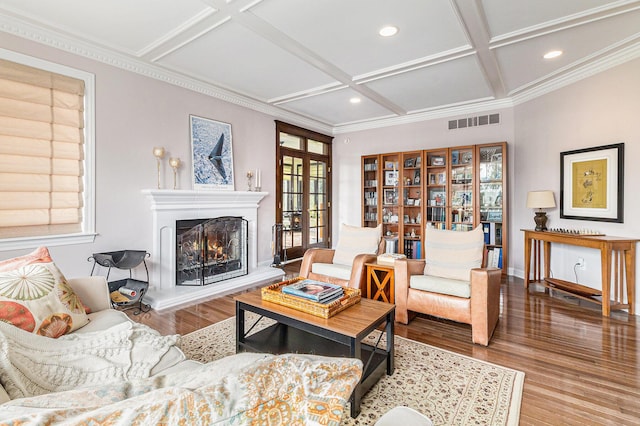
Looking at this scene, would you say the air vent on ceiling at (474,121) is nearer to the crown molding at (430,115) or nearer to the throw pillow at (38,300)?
the crown molding at (430,115)

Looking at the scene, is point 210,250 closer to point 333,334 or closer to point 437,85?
point 333,334

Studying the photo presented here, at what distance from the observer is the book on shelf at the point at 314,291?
2.10 m

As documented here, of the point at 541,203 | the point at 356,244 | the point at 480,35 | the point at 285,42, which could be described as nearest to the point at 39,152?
the point at 285,42

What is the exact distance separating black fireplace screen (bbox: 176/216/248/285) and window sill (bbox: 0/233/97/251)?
0.98m

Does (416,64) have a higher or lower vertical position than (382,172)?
higher

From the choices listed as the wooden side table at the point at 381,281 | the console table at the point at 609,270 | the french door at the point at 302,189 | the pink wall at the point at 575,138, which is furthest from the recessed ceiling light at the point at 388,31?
the console table at the point at 609,270

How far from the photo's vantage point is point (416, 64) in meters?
3.58

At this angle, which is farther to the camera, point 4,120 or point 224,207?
point 224,207

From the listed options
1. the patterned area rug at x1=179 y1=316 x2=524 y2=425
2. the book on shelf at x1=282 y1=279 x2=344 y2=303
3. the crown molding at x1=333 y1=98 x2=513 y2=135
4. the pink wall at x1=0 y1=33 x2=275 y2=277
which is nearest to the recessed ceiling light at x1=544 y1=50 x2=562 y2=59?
the crown molding at x1=333 y1=98 x2=513 y2=135

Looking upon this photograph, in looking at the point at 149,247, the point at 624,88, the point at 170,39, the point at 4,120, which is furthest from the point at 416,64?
the point at 4,120

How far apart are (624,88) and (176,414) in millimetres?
4828

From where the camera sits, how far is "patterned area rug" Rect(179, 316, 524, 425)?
175cm

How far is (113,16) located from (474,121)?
496cm

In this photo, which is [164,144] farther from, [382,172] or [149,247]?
[382,172]
